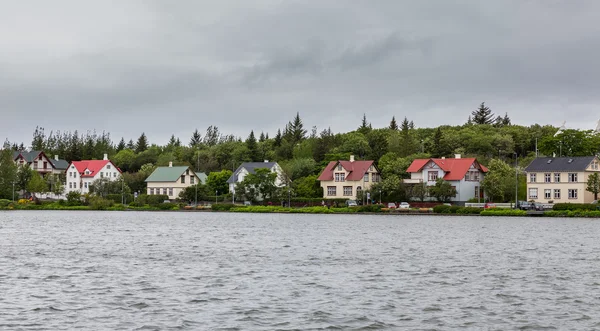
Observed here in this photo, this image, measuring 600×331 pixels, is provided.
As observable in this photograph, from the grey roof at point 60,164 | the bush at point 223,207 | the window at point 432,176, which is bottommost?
the bush at point 223,207

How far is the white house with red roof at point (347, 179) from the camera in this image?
379 ft

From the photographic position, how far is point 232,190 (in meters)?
123

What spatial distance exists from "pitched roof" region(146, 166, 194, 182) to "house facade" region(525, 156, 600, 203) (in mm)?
57986

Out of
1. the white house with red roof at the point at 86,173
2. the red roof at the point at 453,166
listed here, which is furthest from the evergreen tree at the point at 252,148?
the red roof at the point at 453,166

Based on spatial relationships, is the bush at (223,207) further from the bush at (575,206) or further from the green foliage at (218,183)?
the bush at (575,206)

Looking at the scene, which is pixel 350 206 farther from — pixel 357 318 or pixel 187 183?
pixel 357 318

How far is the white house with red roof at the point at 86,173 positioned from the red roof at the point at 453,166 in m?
61.2

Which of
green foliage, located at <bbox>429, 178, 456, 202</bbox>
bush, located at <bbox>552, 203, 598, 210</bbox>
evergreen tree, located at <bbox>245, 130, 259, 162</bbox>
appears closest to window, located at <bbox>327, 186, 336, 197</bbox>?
green foliage, located at <bbox>429, 178, 456, 202</bbox>

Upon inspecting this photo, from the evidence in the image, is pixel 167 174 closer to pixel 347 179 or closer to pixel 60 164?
pixel 347 179

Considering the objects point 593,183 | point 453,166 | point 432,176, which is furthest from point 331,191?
point 593,183

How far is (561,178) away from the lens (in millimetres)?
100438

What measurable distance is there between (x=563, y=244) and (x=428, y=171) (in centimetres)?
6148

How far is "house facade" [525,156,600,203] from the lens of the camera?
324 ft

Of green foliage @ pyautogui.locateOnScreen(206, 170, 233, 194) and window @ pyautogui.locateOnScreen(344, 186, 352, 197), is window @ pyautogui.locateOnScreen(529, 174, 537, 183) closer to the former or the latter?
window @ pyautogui.locateOnScreen(344, 186, 352, 197)
